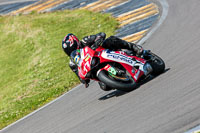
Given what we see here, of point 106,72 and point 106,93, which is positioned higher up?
point 106,72

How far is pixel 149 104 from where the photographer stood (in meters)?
6.71

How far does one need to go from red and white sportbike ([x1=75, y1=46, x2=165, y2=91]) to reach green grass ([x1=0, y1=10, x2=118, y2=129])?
323cm

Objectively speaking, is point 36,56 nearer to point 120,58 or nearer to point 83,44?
point 83,44

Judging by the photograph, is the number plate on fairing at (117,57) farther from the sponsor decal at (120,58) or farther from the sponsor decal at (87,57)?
the sponsor decal at (87,57)

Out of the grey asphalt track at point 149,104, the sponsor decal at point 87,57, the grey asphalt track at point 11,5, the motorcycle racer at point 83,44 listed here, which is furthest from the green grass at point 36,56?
the sponsor decal at point 87,57

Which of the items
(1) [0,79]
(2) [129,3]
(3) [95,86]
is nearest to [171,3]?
(2) [129,3]

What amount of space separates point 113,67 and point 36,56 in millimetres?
8181

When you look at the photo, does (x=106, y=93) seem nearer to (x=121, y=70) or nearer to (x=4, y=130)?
(x=121, y=70)

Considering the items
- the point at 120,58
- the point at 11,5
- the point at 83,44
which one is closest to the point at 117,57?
the point at 120,58

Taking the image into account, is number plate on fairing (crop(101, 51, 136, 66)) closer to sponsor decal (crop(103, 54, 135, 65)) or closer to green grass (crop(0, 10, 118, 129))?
sponsor decal (crop(103, 54, 135, 65))

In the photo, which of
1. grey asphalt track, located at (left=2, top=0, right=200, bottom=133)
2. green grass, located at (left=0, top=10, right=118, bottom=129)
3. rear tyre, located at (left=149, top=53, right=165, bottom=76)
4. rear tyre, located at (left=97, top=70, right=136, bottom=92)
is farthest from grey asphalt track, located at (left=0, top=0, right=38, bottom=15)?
rear tyre, located at (left=97, top=70, right=136, bottom=92)

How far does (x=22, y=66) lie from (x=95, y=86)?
6.09m

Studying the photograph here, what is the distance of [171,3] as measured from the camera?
1447 centimetres

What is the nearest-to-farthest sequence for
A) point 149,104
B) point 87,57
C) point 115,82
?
point 149,104 → point 115,82 → point 87,57
